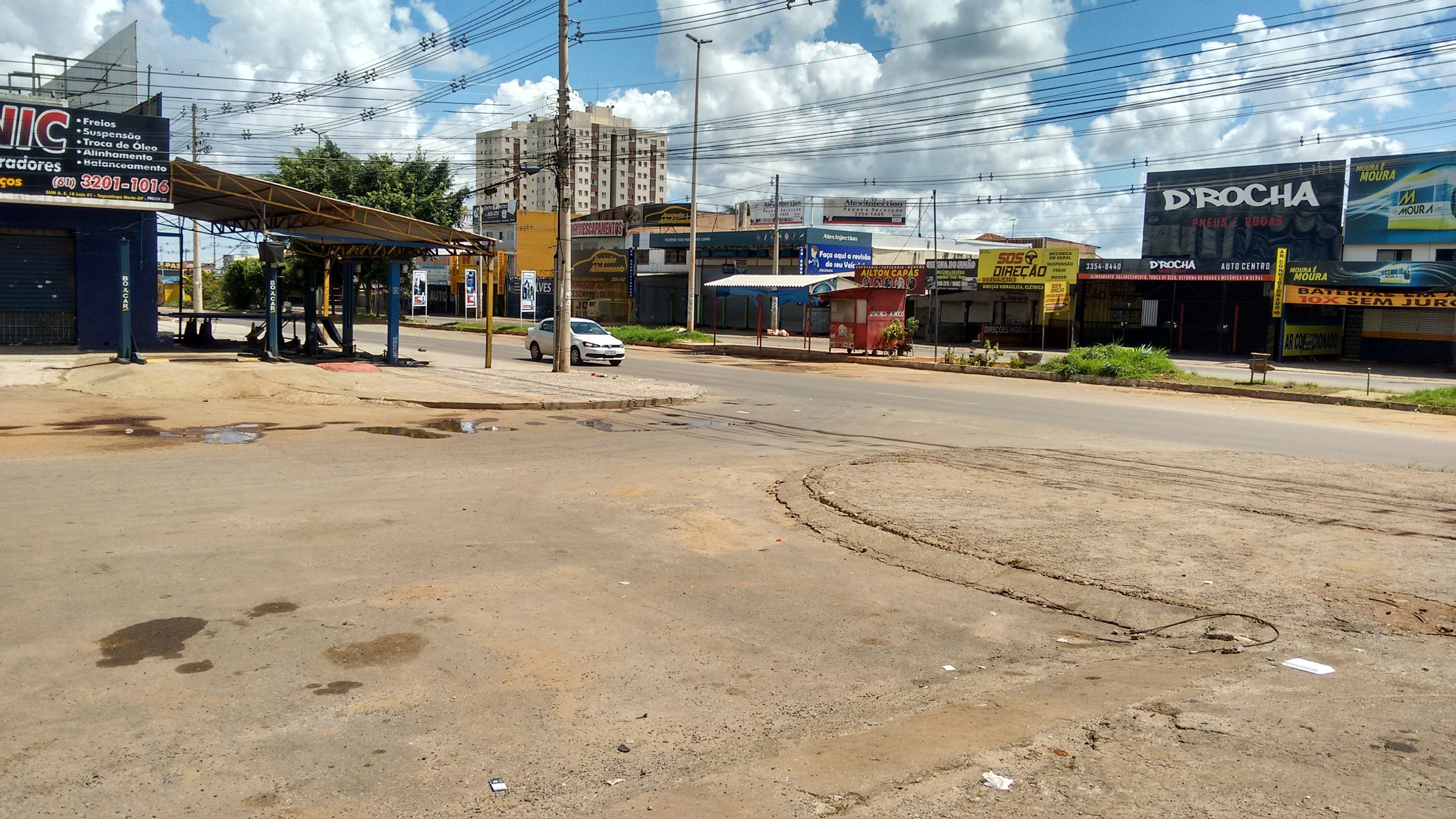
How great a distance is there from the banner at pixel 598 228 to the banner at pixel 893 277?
22.0 meters

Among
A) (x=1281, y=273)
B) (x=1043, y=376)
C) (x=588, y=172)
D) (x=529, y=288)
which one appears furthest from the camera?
(x=588, y=172)

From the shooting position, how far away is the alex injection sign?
48125 millimetres

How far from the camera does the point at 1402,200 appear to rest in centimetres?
4409

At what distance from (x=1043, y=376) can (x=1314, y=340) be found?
16371 millimetres

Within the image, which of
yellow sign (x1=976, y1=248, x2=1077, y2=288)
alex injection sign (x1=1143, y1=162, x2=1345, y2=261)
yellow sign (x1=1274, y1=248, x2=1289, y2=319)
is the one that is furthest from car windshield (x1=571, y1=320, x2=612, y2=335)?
alex injection sign (x1=1143, y1=162, x2=1345, y2=261)

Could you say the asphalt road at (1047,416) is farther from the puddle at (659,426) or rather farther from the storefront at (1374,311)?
the storefront at (1374,311)

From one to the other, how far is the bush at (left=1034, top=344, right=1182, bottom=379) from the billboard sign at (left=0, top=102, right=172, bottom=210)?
2445 centimetres

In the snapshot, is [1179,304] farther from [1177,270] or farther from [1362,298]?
[1362,298]

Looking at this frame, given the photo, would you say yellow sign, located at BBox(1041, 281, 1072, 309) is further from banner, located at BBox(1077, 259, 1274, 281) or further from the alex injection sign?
the alex injection sign

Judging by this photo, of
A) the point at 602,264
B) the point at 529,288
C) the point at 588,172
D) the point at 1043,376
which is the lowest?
the point at 1043,376

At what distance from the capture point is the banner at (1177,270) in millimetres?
39406

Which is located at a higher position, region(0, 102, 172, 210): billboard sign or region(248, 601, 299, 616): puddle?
region(0, 102, 172, 210): billboard sign

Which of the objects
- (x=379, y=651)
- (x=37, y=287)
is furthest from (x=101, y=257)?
(x=379, y=651)

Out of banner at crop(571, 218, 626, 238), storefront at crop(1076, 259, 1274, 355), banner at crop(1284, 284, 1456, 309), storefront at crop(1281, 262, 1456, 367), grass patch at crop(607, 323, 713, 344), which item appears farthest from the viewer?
banner at crop(571, 218, 626, 238)
